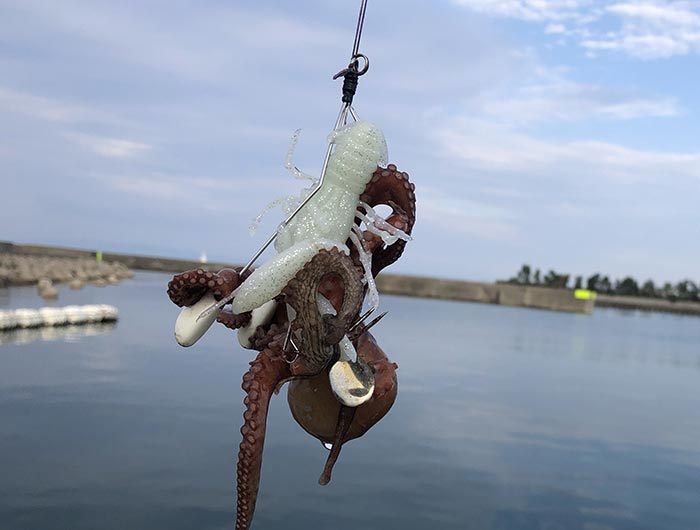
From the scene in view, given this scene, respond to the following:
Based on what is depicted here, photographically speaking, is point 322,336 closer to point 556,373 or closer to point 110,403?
point 110,403

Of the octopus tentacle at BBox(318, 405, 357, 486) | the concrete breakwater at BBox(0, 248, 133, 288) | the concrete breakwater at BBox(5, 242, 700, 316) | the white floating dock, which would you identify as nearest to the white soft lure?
the octopus tentacle at BBox(318, 405, 357, 486)

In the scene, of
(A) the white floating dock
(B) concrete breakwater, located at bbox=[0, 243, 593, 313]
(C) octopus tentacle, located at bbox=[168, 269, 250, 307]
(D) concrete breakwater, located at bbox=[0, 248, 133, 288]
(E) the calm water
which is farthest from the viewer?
(B) concrete breakwater, located at bbox=[0, 243, 593, 313]

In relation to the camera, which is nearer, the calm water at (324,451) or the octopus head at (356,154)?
the octopus head at (356,154)

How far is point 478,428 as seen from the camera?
8445 mm

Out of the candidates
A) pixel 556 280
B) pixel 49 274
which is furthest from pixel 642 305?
pixel 49 274

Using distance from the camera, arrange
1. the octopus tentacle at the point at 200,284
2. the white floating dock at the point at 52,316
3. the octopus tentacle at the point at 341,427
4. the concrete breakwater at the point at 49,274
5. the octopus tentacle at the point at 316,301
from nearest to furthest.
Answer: the octopus tentacle at the point at 316,301
the octopus tentacle at the point at 200,284
the octopus tentacle at the point at 341,427
the white floating dock at the point at 52,316
the concrete breakwater at the point at 49,274

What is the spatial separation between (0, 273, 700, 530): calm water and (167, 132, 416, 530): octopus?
365cm

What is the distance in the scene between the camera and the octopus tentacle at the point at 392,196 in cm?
162

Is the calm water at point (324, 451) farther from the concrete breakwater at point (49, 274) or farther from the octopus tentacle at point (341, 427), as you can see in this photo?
the concrete breakwater at point (49, 274)

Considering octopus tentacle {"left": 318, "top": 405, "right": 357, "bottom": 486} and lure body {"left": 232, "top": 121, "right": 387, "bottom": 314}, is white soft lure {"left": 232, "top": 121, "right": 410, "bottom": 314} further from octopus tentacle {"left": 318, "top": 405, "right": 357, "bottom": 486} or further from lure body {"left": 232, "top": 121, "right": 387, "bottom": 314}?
octopus tentacle {"left": 318, "top": 405, "right": 357, "bottom": 486}

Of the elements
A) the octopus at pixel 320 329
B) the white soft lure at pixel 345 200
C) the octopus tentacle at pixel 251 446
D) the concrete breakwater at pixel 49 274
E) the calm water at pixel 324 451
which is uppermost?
the white soft lure at pixel 345 200

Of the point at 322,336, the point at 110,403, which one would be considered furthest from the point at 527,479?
the point at 322,336

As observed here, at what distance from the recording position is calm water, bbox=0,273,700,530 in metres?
5.26

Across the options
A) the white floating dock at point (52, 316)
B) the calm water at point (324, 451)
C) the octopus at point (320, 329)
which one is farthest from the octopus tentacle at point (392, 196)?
the white floating dock at point (52, 316)
